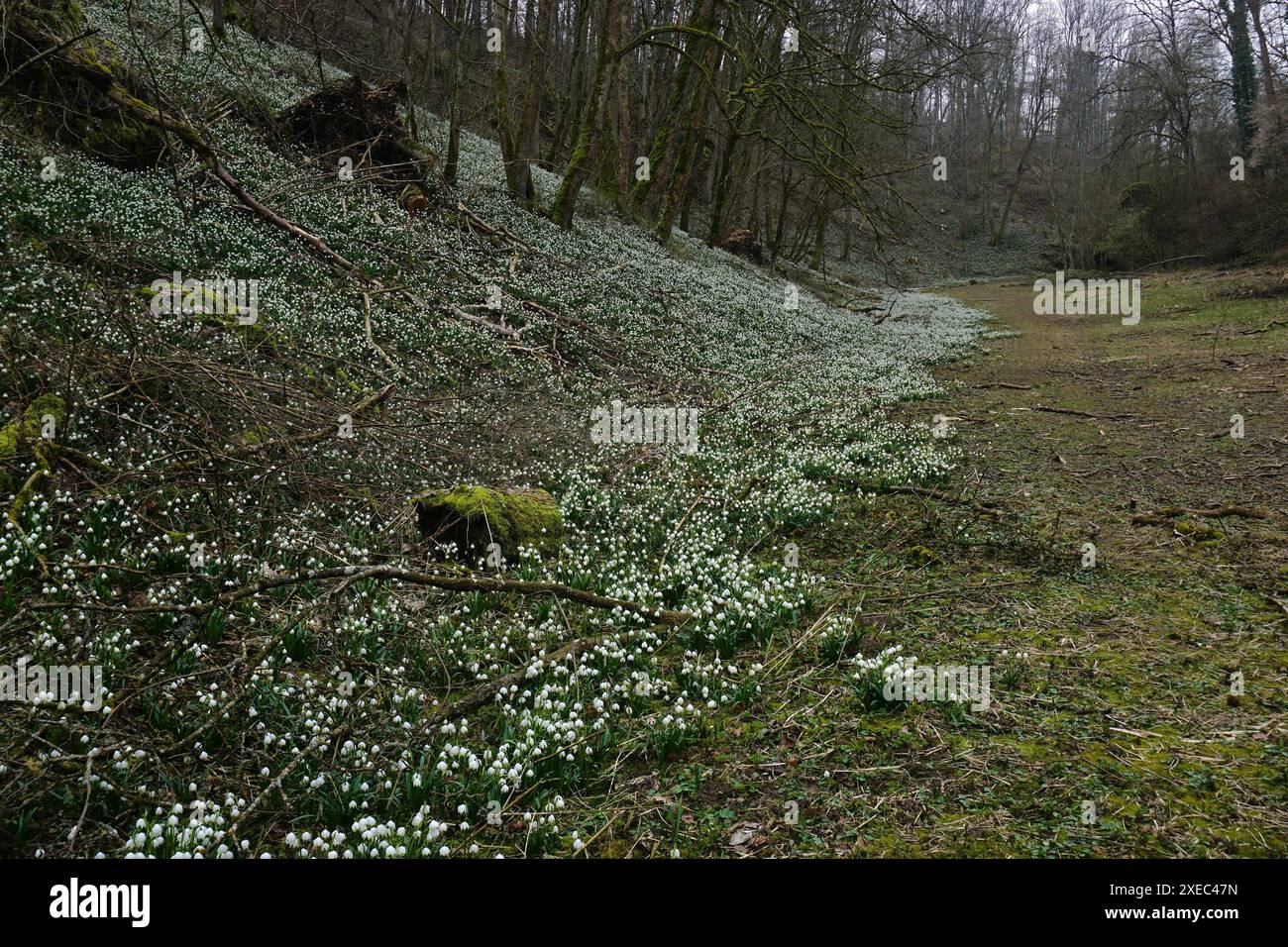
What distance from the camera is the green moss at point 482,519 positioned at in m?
6.16

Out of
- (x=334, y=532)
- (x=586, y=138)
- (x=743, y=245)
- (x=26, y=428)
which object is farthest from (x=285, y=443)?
(x=743, y=245)

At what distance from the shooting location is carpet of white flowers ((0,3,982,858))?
10.8 ft

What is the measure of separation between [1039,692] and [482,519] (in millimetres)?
A: 4437

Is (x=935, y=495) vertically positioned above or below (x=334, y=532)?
above

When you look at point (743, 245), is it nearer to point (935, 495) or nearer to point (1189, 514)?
point (935, 495)

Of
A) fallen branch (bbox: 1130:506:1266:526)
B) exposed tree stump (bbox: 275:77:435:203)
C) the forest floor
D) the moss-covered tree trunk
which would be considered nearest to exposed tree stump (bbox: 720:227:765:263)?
the moss-covered tree trunk

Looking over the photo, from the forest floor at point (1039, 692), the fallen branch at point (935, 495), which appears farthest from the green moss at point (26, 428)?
the fallen branch at point (935, 495)

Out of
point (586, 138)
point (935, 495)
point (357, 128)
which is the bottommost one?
point (935, 495)

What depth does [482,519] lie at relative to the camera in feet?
20.3

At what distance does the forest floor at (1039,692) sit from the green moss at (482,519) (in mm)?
2686

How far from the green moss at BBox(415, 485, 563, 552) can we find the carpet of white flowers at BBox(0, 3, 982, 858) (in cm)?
21

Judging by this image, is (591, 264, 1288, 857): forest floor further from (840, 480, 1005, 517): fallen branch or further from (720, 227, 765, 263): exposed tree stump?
(720, 227, 765, 263): exposed tree stump

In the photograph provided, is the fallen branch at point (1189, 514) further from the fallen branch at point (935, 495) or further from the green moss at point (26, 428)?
the green moss at point (26, 428)
